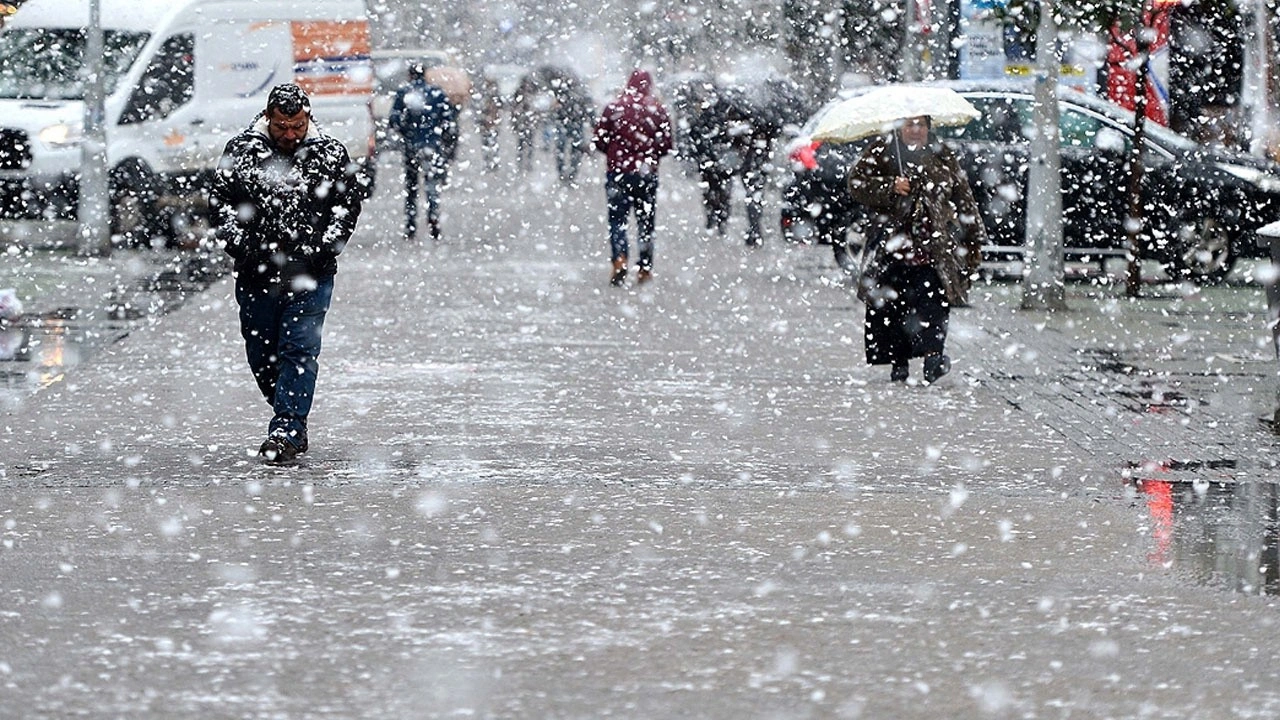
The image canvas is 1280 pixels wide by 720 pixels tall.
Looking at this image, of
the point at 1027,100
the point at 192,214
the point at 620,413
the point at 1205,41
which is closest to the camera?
the point at 620,413

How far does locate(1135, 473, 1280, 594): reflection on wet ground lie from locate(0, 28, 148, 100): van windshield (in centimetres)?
1555

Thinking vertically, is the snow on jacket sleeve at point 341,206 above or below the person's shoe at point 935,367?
above

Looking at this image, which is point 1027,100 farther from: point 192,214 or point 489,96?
point 489,96

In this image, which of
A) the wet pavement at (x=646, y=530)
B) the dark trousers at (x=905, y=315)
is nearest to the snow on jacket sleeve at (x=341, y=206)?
the wet pavement at (x=646, y=530)

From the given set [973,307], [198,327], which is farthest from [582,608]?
[973,307]

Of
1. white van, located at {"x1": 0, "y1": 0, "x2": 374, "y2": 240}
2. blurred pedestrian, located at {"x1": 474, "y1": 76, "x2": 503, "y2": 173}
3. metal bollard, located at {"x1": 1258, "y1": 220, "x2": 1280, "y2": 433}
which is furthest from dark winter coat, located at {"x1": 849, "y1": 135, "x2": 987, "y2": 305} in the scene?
blurred pedestrian, located at {"x1": 474, "y1": 76, "x2": 503, "y2": 173}

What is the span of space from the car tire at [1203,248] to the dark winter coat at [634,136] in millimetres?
4259

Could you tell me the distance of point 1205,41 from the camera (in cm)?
2598

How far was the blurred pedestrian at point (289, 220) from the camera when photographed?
32.3 ft

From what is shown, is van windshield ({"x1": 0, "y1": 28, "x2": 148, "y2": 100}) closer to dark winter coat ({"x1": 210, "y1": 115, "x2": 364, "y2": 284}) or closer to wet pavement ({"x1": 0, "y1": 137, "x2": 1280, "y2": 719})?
wet pavement ({"x1": 0, "y1": 137, "x2": 1280, "y2": 719})

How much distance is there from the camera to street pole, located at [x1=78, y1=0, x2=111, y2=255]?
21.2m

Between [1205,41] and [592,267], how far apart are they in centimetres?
870

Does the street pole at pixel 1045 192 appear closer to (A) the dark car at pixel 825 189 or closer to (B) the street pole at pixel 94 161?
(A) the dark car at pixel 825 189

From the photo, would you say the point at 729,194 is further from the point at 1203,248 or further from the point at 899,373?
the point at 899,373
